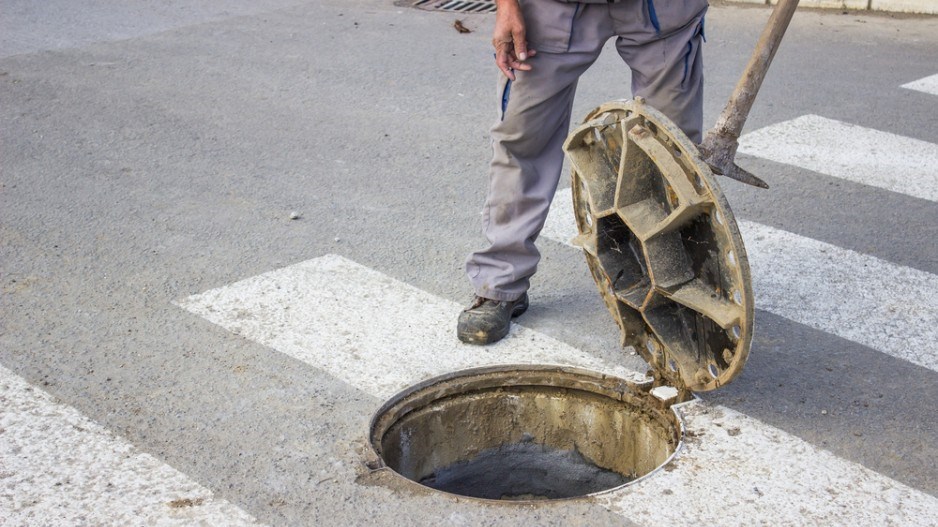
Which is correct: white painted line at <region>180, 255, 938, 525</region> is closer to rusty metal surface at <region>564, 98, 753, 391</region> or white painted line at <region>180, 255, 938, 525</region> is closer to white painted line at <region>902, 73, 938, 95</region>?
rusty metal surface at <region>564, 98, 753, 391</region>

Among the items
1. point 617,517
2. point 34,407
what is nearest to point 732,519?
point 617,517

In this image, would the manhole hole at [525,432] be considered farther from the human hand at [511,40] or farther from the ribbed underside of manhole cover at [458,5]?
the ribbed underside of manhole cover at [458,5]

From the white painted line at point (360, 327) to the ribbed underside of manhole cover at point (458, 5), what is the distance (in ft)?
16.1

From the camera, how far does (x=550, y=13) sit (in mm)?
3363

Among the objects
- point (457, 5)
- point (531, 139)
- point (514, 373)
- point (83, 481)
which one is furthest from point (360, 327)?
point (457, 5)

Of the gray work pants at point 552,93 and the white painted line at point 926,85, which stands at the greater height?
the gray work pants at point 552,93

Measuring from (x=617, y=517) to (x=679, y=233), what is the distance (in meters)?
0.82

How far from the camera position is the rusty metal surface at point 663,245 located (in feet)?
9.04

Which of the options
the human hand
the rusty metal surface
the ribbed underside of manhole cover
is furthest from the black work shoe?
the ribbed underside of manhole cover

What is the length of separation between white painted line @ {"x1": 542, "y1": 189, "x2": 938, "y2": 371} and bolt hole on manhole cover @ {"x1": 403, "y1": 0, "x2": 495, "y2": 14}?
4.52m

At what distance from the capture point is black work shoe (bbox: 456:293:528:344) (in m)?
3.57

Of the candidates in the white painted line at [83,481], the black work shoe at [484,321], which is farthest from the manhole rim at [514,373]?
the white painted line at [83,481]

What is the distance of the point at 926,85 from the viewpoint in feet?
21.5

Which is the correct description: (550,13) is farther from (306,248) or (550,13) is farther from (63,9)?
(63,9)
